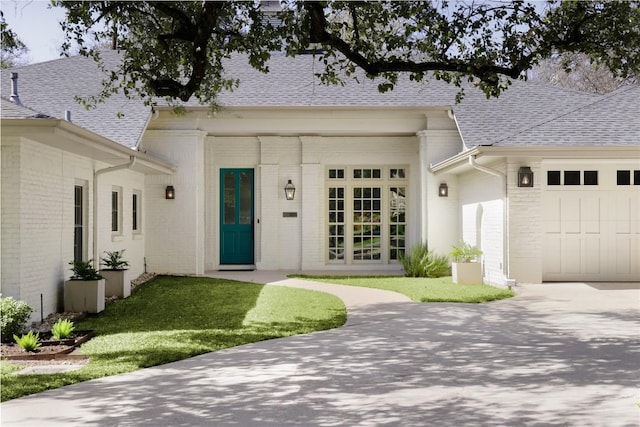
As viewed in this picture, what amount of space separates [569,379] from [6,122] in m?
6.58

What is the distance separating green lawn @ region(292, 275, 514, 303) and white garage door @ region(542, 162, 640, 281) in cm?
184

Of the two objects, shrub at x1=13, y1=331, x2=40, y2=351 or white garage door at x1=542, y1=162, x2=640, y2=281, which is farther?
white garage door at x1=542, y1=162, x2=640, y2=281

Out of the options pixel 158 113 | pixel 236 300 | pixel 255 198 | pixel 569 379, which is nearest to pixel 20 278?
pixel 236 300

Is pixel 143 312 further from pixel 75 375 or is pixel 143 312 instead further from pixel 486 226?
pixel 486 226

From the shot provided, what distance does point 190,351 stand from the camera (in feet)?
25.7

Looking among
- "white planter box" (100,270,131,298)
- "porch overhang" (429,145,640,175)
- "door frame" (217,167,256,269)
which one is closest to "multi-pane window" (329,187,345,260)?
"door frame" (217,167,256,269)

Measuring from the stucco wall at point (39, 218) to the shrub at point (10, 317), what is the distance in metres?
1.09

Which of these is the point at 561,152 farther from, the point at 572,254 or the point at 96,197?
the point at 96,197

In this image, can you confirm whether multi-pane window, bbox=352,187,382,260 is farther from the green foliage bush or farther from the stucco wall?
the stucco wall

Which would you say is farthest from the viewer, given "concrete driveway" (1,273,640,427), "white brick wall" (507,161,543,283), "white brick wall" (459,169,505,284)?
"white brick wall" (459,169,505,284)

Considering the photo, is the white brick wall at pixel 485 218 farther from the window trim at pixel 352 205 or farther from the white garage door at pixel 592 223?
the window trim at pixel 352 205

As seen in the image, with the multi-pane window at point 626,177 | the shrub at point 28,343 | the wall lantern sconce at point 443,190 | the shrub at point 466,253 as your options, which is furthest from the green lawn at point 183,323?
the multi-pane window at point 626,177

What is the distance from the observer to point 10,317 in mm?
8383

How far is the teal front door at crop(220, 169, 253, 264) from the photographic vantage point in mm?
19234
